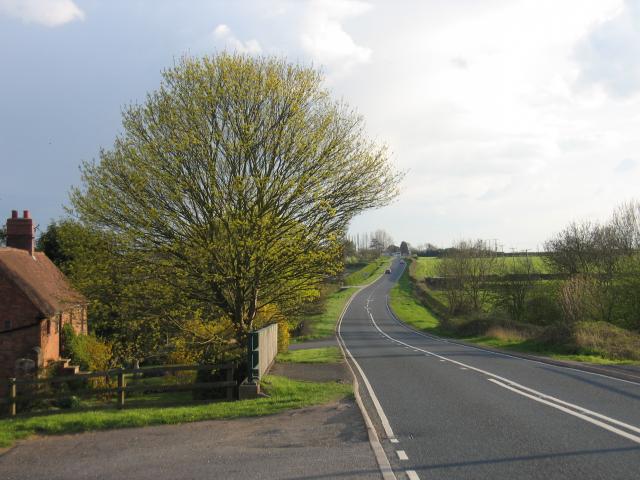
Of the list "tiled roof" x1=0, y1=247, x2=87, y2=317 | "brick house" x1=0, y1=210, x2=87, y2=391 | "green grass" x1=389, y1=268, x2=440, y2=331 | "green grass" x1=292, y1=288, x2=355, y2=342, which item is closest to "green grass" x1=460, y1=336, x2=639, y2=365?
"green grass" x1=292, y1=288, x2=355, y2=342

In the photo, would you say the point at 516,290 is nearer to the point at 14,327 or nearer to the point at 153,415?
the point at 14,327

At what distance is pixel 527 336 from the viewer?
117 feet

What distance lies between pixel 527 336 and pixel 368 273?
90.4m

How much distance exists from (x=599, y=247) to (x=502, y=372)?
3199 centimetres

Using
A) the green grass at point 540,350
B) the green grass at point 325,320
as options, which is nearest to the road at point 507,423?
the green grass at point 540,350

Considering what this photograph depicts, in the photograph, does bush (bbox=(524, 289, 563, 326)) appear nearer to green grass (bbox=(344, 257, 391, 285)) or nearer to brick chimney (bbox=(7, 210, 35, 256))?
brick chimney (bbox=(7, 210, 35, 256))

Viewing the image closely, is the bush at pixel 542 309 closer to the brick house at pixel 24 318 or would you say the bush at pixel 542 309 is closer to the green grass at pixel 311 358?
the green grass at pixel 311 358

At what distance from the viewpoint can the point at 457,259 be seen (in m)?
53.7

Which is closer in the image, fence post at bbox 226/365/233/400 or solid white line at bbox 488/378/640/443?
solid white line at bbox 488/378/640/443

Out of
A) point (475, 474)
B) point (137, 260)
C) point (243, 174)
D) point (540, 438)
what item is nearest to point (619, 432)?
point (540, 438)

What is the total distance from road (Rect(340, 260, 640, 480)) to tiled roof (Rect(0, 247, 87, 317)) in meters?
9.88

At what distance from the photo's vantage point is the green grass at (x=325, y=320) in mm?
46500

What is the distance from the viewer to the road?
6.73 m

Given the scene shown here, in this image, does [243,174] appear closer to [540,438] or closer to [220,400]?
[220,400]
